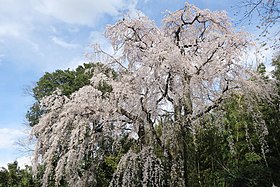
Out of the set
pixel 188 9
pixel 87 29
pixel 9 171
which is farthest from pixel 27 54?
pixel 9 171

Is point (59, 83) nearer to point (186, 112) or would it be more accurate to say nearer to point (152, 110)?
point (152, 110)

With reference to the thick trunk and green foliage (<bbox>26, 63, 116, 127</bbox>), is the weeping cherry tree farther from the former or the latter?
green foliage (<bbox>26, 63, 116, 127</bbox>)

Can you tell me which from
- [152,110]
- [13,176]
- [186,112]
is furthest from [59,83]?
[186,112]

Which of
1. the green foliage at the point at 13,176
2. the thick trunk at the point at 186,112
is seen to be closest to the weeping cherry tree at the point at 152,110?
the thick trunk at the point at 186,112

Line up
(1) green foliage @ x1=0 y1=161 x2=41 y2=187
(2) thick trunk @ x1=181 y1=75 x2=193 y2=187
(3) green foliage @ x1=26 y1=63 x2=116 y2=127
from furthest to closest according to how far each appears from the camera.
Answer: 1. (3) green foliage @ x1=26 y1=63 x2=116 y2=127
2. (1) green foliage @ x1=0 y1=161 x2=41 y2=187
3. (2) thick trunk @ x1=181 y1=75 x2=193 y2=187

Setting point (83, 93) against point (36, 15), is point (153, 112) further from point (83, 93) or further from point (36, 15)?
point (36, 15)

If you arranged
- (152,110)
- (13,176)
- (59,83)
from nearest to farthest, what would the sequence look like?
(152,110) < (13,176) < (59,83)

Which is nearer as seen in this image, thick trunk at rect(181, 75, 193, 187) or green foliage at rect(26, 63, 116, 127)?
thick trunk at rect(181, 75, 193, 187)

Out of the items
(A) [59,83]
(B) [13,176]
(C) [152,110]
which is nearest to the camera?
(C) [152,110]

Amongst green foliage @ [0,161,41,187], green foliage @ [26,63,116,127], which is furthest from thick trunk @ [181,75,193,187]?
green foliage @ [26,63,116,127]

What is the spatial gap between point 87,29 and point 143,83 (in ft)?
6.84

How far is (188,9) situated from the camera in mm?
6621

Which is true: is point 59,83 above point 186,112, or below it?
above

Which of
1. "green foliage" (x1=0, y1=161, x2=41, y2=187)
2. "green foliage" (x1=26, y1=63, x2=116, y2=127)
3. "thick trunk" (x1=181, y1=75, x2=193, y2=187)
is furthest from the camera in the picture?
"green foliage" (x1=26, y1=63, x2=116, y2=127)
